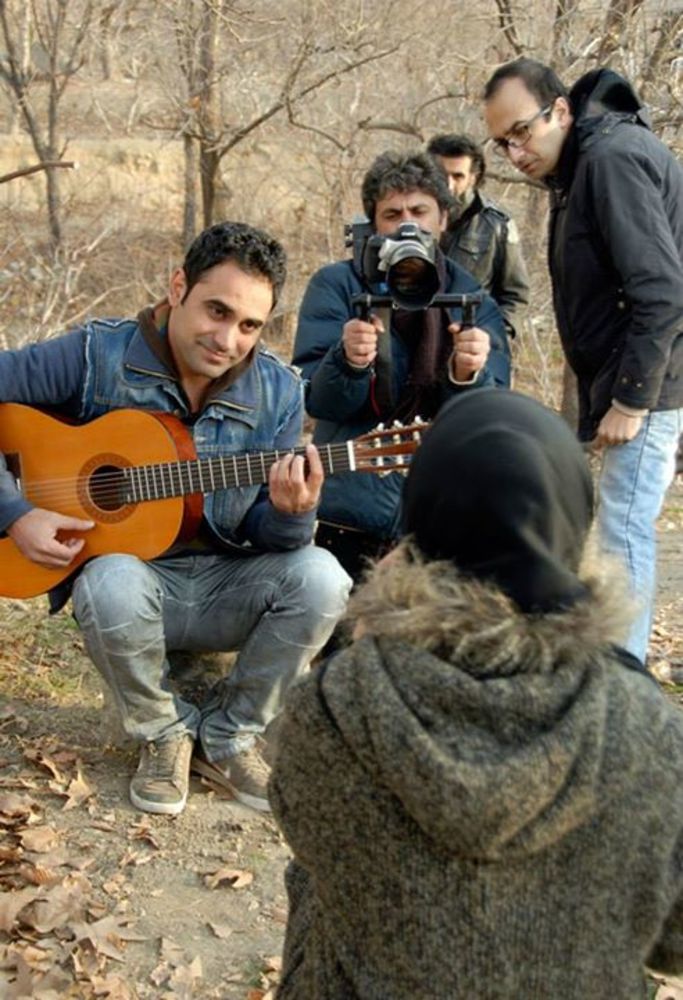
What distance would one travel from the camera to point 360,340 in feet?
12.7

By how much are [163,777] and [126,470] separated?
0.94 m

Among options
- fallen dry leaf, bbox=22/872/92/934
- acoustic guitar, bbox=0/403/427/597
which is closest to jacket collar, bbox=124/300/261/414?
acoustic guitar, bbox=0/403/427/597

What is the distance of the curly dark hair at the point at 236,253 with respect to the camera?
365cm

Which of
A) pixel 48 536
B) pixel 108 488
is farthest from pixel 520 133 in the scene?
pixel 48 536

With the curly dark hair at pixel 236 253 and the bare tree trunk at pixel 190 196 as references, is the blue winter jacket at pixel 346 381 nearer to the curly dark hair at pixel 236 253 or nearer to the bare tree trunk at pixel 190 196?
the curly dark hair at pixel 236 253

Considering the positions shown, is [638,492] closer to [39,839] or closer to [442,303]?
[442,303]

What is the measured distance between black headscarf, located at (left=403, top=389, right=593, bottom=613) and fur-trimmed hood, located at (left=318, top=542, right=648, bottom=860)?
0.09ft

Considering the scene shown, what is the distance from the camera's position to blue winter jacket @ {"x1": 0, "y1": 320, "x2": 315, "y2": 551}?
12.1 feet

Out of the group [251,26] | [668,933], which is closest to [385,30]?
[251,26]

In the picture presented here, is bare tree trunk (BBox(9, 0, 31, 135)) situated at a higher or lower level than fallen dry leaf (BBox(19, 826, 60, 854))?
higher

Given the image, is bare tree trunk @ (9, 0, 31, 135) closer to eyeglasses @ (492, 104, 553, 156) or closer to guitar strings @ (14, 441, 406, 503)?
eyeglasses @ (492, 104, 553, 156)

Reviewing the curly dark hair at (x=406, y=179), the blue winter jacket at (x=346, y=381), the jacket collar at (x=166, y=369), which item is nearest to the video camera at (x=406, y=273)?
the blue winter jacket at (x=346, y=381)

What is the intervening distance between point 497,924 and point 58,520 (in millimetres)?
2500

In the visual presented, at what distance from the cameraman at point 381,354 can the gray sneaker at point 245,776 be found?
897 mm
